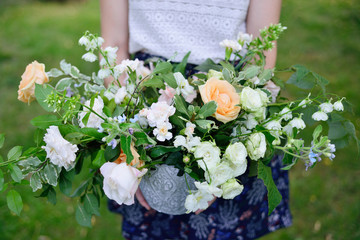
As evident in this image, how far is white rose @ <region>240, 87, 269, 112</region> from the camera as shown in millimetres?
969

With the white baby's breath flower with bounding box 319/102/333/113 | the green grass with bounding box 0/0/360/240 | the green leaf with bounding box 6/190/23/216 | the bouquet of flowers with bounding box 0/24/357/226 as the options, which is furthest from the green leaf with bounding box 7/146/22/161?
the green grass with bounding box 0/0/360/240

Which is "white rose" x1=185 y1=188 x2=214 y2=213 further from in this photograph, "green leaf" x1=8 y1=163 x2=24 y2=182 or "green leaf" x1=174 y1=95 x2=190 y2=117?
"green leaf" x1=8 y1=163 x2=24 y2=182

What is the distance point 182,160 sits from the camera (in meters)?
1.04

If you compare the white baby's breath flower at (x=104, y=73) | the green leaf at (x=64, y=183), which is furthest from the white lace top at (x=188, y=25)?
the green leaf at (x=64, y=183)

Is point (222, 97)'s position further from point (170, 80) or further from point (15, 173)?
point (15, 173)

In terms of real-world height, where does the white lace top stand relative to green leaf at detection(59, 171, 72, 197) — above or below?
above

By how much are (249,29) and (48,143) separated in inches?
32.6

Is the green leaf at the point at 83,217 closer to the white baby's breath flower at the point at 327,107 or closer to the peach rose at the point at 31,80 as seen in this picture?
the peach rose at the point at 31,80

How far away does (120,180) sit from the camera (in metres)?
0.94

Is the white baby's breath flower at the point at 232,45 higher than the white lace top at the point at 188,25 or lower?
higher

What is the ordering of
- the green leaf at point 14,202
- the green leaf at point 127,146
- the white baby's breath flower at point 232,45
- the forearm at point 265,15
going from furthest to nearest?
the forearm at point 265,15 → the white baby's breath flower at point 232,45 → the green leaf at point 14,202 → the green leaf at point 127,146

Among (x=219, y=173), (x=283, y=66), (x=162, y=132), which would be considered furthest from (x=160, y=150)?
(x=283, y=66)

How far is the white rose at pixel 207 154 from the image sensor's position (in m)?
0.93

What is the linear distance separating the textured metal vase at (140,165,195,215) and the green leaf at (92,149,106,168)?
0.15 metres
